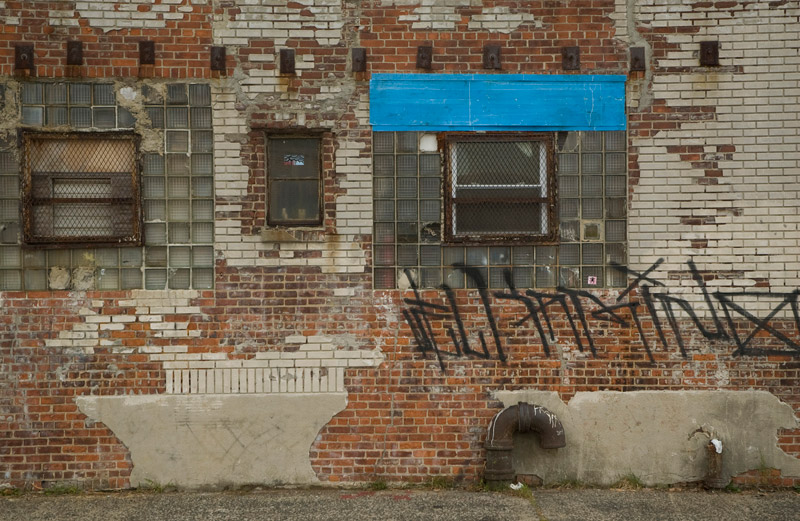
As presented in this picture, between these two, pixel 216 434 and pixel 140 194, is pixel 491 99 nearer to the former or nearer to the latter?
pixel 140 194

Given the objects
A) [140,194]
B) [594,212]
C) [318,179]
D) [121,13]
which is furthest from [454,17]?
[140,194]

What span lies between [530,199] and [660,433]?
2238 millimetres

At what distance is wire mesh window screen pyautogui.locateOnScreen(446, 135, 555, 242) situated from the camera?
6324 millimetres

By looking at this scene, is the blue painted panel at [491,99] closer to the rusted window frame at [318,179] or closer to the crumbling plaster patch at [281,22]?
the rusted window frame at [318,179]

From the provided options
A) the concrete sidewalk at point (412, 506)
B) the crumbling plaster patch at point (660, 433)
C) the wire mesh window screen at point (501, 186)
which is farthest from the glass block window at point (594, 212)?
the concrete sidewalk at point (412, 506)

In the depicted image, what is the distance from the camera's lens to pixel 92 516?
5.64 meters

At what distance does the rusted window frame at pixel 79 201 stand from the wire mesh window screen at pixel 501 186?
2.63m

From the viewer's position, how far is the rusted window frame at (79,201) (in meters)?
6.11

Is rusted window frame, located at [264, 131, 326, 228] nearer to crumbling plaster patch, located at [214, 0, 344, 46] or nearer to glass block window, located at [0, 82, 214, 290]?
glass block window, located at [0, 82, 214, 290]

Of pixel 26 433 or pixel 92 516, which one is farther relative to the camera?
pixel 26 433

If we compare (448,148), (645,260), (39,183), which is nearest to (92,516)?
(39,183)

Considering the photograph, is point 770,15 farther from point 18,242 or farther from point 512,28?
point 18,242

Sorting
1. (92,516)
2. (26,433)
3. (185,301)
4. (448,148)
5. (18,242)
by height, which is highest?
(448,148)

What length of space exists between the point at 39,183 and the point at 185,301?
1.54 m
